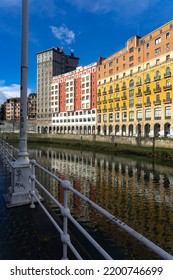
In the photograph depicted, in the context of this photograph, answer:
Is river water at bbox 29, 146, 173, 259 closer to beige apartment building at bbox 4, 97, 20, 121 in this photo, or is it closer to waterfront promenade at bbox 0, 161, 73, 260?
waterfront promenade at bbox 0, 161, 73, 260

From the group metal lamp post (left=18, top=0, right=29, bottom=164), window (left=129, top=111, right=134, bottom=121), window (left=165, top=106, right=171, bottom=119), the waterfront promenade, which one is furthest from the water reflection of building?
window (left=129, top=111, right=134, bottom=121)

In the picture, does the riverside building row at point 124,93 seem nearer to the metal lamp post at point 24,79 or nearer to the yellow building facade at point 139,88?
the yellow building facade at point 139,88

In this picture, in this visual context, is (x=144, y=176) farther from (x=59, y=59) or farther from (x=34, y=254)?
(x=59, y=59)

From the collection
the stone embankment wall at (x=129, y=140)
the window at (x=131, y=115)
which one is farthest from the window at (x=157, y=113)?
the stone embankment wall at (x=129, y=140)

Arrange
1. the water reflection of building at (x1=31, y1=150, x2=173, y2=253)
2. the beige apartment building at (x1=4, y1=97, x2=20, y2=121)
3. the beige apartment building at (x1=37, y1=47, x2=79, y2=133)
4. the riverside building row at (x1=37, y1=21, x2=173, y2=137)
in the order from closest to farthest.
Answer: the water reflection of building at (x1=31, y1=150, x2=173, y2=253) < the riverside building row at (x1=37, y1=21, x2=173, y2=137) < the beige apartment building at (x1=37, y1=47, x2=79, y2=133) < the beige apartment building at (x1=4, y1=97, x2=20, y2=121)

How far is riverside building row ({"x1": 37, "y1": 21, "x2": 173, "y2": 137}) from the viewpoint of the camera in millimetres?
48562

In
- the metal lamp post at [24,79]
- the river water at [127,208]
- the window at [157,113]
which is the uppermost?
the window at [157,113]

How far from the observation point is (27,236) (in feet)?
13.7

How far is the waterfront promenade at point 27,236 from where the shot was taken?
11.6 ft

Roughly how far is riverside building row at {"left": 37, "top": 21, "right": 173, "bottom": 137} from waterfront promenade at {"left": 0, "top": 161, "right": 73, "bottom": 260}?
45752mm

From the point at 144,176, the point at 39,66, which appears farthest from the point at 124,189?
the point at 39,66

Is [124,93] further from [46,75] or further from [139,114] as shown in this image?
[46,75]

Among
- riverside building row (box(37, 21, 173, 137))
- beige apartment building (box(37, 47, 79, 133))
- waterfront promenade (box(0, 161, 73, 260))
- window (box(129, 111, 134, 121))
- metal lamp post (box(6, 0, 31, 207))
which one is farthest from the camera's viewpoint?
beige apartment building (box(37, 47, 79, 133))

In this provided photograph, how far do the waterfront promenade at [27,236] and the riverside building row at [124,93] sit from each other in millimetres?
45752
